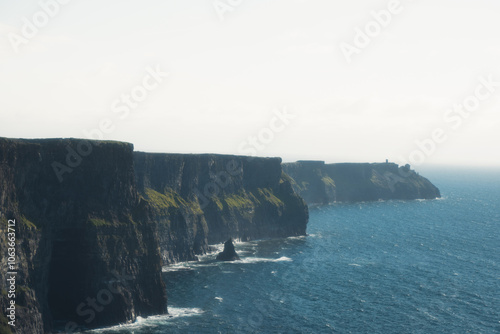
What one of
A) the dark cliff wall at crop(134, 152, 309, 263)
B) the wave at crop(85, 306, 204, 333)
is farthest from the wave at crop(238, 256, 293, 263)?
the wave at crop(85, 306, 204, 333)

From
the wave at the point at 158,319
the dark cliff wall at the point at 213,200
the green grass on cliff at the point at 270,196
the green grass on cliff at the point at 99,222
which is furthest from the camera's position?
the green grass on cliff at the point at 270,196

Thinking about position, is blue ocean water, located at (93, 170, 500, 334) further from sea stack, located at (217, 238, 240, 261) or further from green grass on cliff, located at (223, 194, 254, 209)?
green grass on cliff, located at (223, 194, 254, 209)

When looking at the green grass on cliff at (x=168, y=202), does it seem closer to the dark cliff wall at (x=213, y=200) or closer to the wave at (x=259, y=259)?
A: the dark cliff wall at (x=213, y=200)

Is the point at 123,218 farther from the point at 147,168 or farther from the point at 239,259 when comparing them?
the point at 239,259

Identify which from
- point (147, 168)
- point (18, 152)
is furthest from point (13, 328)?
point (147, 168)

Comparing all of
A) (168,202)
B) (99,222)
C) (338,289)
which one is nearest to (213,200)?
(168,202)

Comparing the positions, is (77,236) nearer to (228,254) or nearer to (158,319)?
(158,319)

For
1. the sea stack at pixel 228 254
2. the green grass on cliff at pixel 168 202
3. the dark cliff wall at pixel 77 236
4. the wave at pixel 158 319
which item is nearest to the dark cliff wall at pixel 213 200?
the green grass on cliff at pixel 168 202
